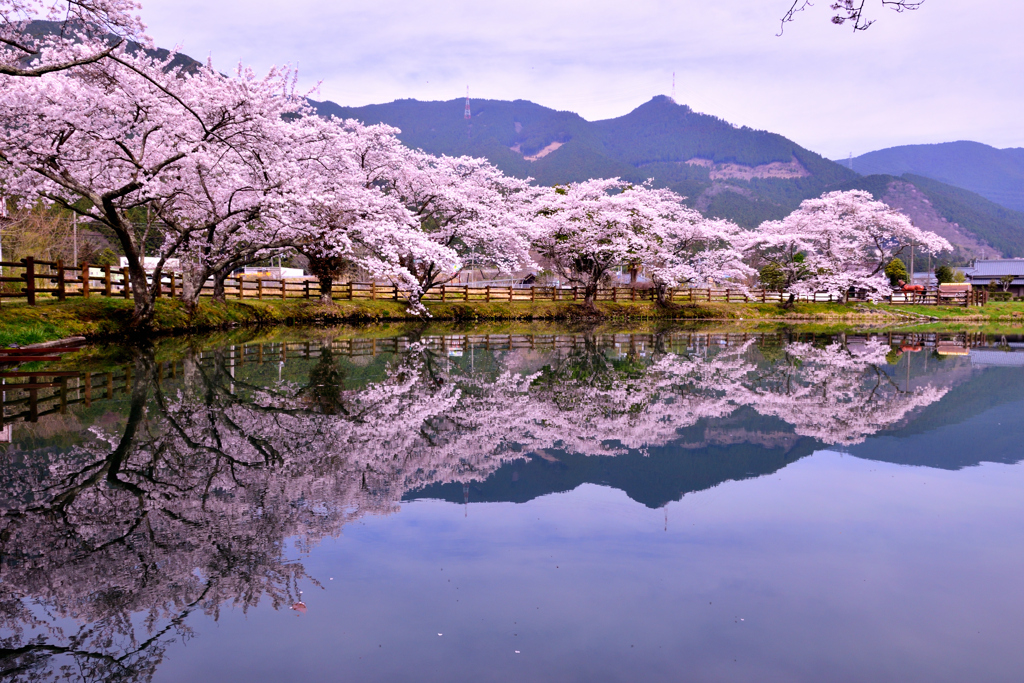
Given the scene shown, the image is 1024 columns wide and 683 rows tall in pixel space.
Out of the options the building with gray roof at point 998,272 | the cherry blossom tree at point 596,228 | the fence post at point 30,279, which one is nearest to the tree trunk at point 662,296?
the cherry blossom tree at point 596,228

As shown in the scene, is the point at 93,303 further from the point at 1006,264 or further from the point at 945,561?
the point at 1006,264

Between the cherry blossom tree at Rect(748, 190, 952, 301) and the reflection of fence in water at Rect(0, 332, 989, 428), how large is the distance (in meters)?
18.1

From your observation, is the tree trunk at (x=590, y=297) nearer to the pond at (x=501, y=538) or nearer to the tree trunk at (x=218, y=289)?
the tree trunk at (x=218, y=289)

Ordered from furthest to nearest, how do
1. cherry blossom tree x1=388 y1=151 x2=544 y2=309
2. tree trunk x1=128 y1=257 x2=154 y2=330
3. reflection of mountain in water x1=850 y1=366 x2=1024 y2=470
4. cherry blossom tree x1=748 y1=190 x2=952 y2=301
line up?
cherry blossom tree x1=748 y1=190 x2=952 y2=301 → cherry blossom tree x1=388 y1=151 x2=544 y2=309 → tree trunk x1=128 y1=257 x2=154 y2=330 → reflection of mountain in water x1=850 y1=366 x2=1024 y2=470

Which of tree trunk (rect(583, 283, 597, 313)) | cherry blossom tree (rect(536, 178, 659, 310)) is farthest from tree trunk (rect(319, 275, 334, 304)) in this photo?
tree trunk (rect(583, 283, 597, 313))

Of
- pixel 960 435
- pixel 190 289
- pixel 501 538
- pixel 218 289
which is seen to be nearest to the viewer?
pixel 501 538

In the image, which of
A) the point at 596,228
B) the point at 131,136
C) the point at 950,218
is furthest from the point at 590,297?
the point at 950,218

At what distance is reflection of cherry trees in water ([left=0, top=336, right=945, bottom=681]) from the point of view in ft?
12.8

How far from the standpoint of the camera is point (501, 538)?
5.17m

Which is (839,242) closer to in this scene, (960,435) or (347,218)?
(347,218)

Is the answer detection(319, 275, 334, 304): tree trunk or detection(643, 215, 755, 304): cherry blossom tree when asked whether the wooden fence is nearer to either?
detection(319, 275, 334, 304): tree trunk

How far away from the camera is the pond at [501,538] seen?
3.52m

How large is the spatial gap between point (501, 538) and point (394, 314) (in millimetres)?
32306

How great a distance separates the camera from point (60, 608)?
3.88m
